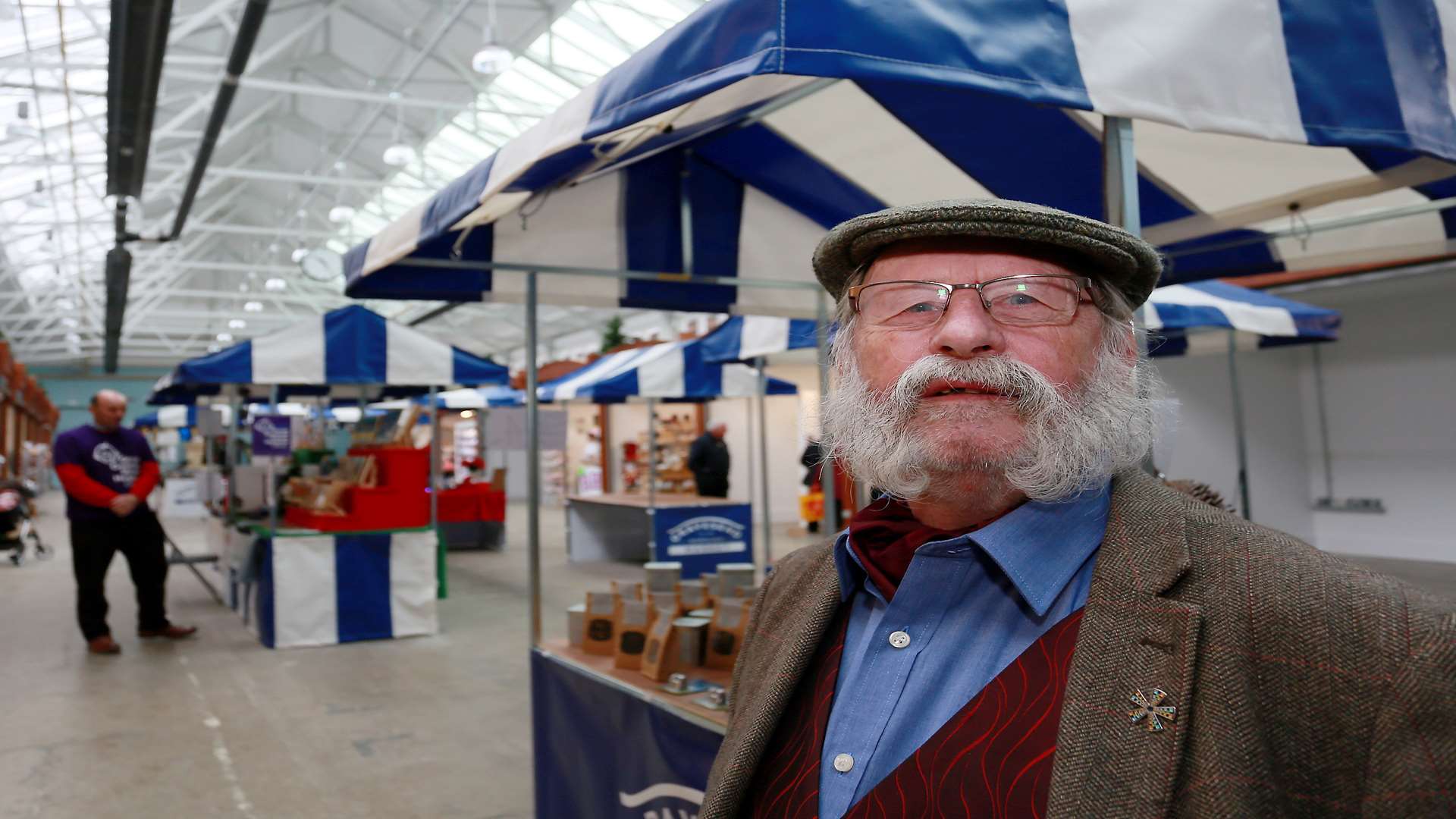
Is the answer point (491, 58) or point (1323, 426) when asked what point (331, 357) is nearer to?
point (491, 58)

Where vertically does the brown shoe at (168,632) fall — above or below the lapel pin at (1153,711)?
below

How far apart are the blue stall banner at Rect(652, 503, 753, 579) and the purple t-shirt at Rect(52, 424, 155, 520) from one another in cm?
415

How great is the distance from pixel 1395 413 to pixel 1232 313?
16.6ft

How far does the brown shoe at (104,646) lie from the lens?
5930 millimetres

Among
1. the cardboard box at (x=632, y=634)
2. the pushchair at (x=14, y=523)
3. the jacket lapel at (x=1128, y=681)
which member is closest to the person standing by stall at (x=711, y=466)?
the pushchair at (x=14, y=523)

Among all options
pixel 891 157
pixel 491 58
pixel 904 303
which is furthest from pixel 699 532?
pixel 904 303

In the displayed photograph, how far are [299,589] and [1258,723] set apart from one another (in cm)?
627

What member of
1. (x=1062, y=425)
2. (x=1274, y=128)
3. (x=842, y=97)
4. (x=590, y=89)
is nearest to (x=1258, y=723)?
(x=1062, y=425)

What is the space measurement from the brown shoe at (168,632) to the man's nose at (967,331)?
679 cm

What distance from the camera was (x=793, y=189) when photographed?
3074 mm

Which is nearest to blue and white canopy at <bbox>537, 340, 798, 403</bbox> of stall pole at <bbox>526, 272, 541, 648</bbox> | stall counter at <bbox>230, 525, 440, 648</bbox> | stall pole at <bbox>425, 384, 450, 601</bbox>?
stall pole at <bbox>425, 384, 450, 601</bbox>

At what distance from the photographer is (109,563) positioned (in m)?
5.67

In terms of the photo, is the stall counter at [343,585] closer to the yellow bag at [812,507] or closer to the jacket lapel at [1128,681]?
the jacket lapel at [1128,681]

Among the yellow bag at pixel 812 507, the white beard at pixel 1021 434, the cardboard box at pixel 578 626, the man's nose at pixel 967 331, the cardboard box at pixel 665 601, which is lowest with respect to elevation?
the yellow bag at pixel 812 507
